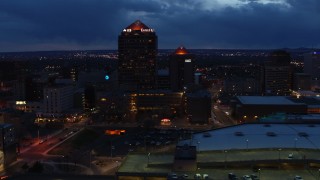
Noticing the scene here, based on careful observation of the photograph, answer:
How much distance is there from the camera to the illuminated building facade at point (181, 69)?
242ft

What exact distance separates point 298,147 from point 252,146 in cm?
242

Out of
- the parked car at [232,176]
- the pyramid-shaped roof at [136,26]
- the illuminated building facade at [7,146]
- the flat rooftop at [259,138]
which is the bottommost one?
the illuminated building facade at [7,146]

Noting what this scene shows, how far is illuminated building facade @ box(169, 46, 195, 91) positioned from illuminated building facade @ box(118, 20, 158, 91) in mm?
3205

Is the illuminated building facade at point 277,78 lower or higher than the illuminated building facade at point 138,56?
lower

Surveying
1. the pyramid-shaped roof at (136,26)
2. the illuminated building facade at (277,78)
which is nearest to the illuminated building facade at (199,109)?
the pyramid-shaped roof at (136,26)

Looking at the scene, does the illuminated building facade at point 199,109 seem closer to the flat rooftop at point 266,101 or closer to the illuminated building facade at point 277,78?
the flat rooftop at point 266,101

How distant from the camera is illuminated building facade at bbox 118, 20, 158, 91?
246 feet

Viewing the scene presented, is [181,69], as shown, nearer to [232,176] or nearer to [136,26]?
[136,26]

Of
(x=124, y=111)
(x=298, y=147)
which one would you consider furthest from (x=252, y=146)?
(x=124, y=111)

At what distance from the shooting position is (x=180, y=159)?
20219 millimetres

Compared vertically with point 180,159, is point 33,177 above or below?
below

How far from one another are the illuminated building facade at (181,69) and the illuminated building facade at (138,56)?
3205 mm

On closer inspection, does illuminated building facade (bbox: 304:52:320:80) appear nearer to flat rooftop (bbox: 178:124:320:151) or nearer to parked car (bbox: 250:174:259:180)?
flat rooftop (bbox: 178:124:320:151)

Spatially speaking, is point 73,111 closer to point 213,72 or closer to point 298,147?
point 298,147
